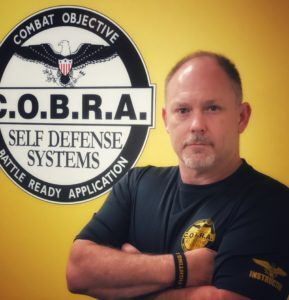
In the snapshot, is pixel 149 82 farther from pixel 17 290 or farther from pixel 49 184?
pixel 17 290

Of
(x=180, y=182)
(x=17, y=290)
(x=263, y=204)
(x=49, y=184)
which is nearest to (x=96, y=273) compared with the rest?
(x=180, y=182)

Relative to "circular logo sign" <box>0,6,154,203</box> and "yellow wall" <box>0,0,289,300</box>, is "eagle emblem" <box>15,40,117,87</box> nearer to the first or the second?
"circular logo sign" <box>0,6,154,203</box>

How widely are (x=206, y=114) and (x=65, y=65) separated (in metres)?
0.95

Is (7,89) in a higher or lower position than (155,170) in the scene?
higher

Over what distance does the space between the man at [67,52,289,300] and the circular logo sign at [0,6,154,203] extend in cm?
35

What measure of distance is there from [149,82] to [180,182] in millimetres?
608

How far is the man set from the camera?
1248 millimetres

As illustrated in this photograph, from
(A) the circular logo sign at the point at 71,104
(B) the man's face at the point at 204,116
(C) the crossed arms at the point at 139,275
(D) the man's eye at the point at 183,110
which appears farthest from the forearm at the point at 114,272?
(A) the circular logo sign at the point at 71,104

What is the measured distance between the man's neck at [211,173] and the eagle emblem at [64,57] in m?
0.83

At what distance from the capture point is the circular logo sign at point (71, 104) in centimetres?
200

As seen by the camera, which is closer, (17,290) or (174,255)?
(174,255)

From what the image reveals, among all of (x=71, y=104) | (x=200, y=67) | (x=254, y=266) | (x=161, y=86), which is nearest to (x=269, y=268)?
(x=254, y=266)

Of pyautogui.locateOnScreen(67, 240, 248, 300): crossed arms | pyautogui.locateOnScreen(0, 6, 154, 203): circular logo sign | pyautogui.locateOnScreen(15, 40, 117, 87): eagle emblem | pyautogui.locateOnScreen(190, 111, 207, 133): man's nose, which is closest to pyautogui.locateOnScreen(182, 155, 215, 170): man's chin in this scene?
pyautogui.locateOnScreen(190, 111, 207, 133): man's nose

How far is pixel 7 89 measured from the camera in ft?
7.11
